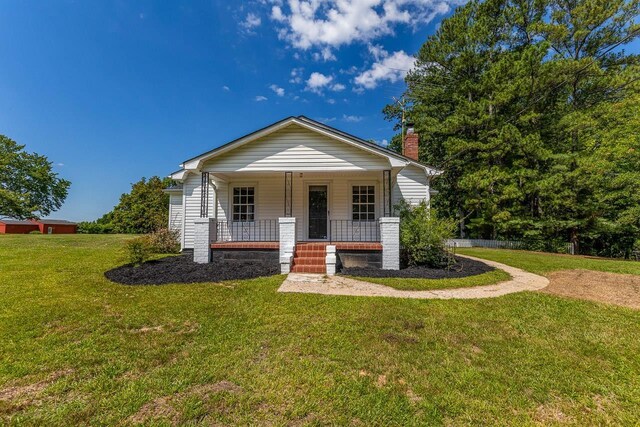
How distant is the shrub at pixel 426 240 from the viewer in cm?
835

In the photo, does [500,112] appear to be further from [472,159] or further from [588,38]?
[588,38]

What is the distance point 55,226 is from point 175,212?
113ft

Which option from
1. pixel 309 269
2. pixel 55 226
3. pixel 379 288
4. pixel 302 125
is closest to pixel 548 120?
pixel 302 125

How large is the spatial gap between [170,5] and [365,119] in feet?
70.6

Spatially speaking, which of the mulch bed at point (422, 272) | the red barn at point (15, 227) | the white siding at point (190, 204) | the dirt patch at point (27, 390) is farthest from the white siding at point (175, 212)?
the red barn at point (15, 227)

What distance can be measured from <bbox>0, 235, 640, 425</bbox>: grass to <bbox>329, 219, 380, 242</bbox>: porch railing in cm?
561

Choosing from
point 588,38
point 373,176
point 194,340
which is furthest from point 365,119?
point 194,340

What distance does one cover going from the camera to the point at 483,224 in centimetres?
1936

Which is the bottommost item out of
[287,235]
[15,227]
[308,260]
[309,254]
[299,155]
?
[308,260]

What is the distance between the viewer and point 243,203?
446 inches

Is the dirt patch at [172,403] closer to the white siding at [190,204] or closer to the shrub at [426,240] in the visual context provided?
the shrub at [426,240]

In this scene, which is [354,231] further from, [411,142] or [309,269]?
[411,142]

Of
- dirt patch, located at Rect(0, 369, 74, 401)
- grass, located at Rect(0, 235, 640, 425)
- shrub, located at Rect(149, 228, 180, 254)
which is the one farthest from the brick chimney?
dirt patch, located at Rect(0, 369, 74, 401)

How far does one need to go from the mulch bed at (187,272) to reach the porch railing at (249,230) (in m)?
2.29
